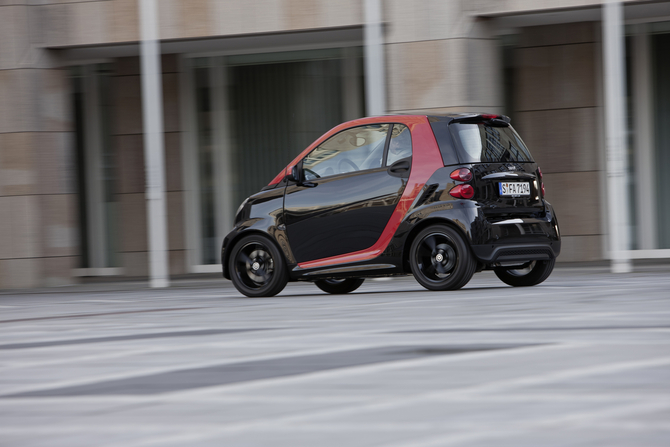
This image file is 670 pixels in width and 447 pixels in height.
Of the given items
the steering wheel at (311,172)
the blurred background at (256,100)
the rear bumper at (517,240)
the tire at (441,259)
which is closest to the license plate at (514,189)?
the rear bumper at (517,240)

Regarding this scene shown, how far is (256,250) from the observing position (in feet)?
34.2

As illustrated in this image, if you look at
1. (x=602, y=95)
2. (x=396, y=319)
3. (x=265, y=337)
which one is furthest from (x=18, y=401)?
(x=602, y=95)

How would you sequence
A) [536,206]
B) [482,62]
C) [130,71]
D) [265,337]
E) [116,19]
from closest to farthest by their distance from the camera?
[265,337], [536,206], [482,62], [116,19], [130,71]

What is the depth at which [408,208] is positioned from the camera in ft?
31.3

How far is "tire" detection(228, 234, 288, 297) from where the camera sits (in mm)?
10203

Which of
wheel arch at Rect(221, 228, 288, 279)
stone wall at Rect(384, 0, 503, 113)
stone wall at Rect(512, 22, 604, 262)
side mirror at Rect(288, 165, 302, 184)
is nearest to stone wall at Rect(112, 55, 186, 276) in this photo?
stone wall at Rect(384, 0, 503, 113)

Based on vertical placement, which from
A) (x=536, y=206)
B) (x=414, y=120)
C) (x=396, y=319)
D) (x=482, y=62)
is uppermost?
(x=482, y=62)

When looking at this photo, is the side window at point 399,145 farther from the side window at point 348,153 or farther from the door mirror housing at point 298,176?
the door mirror housing at point 298,176

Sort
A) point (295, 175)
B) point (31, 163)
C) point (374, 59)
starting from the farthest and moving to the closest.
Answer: point (31, 163) < point (374, 59) < point (295, 175)

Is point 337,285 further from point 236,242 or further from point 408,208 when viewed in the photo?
point 408,208

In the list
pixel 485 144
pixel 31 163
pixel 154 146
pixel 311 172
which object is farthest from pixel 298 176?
pixel 31 163

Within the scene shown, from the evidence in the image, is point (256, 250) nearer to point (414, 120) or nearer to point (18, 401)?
point (414, 120)

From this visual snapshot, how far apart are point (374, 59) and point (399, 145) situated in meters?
4.53

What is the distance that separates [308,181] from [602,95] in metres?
7.27
